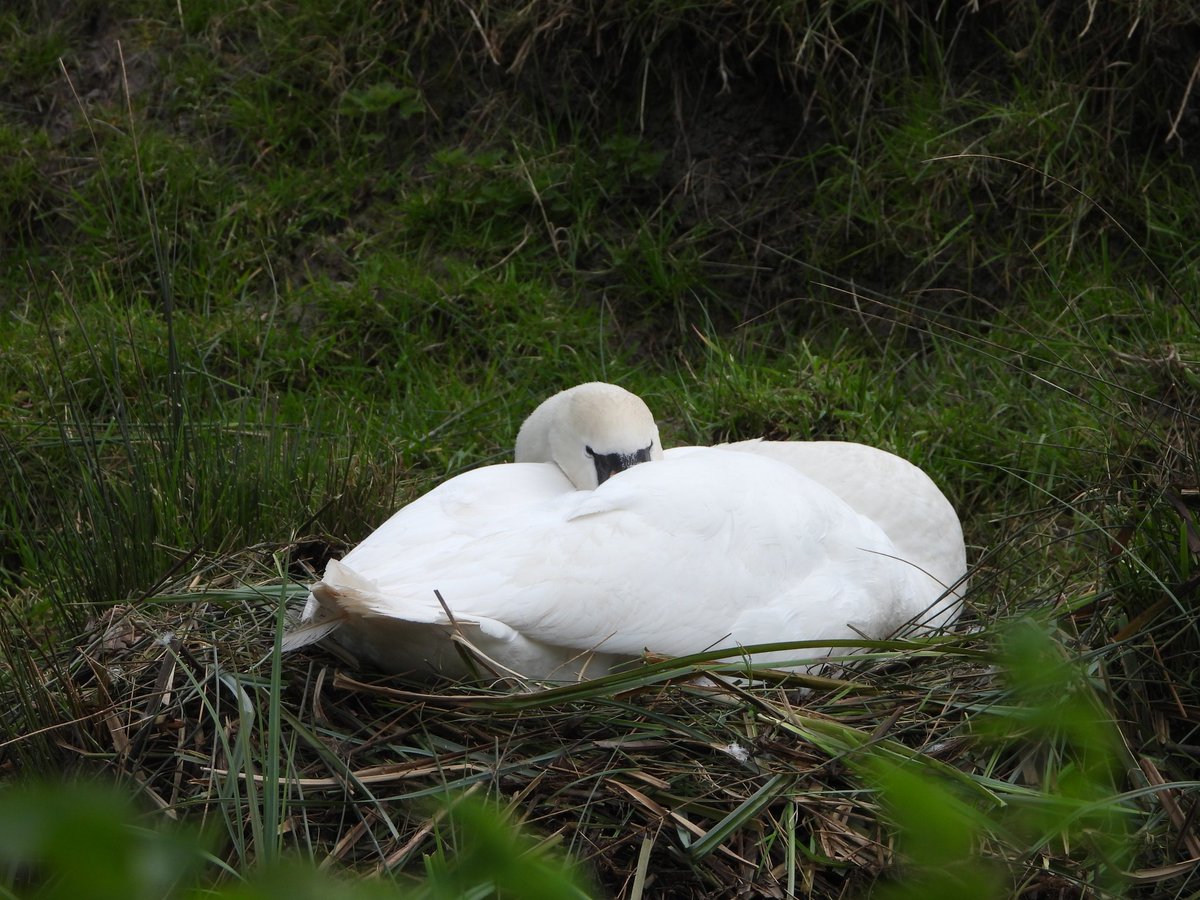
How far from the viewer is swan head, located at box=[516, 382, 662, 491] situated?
137 inches

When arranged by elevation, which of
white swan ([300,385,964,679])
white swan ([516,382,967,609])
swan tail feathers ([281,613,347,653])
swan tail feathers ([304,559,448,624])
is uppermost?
swan tail feathers ([304,559,448,624])

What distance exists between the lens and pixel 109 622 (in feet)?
9.41

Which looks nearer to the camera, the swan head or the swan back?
the swan back

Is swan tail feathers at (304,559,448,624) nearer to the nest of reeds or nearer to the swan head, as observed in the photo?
the nest of reeds

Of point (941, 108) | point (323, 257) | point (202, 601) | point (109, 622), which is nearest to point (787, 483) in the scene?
point (202, 601)

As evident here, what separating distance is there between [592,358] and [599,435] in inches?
65.1

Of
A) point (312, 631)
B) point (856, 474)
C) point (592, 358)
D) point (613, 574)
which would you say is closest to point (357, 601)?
point (312, 631)

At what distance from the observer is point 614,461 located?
11.4ft

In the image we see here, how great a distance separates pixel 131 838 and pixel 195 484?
302cm

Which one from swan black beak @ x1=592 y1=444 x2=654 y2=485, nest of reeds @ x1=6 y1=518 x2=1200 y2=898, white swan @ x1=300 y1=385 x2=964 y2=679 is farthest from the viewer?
swan black beak @ x1=592 y1=444 x2=654 y2=485

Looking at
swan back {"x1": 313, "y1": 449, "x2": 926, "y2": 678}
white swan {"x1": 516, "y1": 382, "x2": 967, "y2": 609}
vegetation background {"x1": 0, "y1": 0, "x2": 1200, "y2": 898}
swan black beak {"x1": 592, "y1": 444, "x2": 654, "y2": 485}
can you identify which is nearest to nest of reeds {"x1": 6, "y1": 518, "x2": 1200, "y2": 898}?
vegetation background {"x1": 0, "y1": 0, "x2": 1200, "y2": 898}

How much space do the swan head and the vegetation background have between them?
562 millimetres

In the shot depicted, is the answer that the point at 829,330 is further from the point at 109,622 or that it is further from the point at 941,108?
the point at 109,622

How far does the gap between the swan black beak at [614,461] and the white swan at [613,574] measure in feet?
1.18
